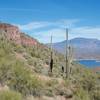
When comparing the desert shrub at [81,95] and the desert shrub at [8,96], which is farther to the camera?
the desert shrub at [81,95]

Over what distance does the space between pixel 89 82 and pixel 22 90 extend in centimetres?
824

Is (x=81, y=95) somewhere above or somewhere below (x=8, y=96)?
below

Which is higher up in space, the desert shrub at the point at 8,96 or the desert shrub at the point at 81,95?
the desert shrub at the point at 8,96

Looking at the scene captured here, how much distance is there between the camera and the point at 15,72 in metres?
20.2

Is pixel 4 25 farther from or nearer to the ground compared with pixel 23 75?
farther from the ground

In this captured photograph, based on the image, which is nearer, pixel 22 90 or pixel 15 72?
pixel 22 90

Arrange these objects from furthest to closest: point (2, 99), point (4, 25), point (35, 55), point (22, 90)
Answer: point (4, 25) → point (35, 55) → point (22, 90) → point (2, 99)

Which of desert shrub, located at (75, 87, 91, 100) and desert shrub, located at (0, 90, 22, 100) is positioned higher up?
desert shrub, located at (0, 90, 22, 100)

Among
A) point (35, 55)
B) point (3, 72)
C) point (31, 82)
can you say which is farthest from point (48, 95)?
point (35, 55)

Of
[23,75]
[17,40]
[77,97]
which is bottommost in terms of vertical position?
[77,97]

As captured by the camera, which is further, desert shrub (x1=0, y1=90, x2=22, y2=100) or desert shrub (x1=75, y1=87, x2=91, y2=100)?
desert shrub (x1=75, y1=87, x2=91, y2=100)

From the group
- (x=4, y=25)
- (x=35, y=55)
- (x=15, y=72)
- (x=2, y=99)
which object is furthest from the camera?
(x=4, y=25)

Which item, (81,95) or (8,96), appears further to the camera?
(81,95)

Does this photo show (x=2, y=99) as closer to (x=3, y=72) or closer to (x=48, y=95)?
(x=3, y=72)
